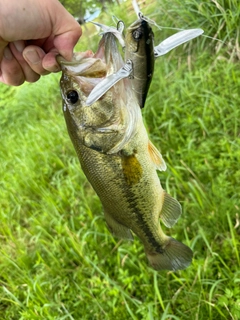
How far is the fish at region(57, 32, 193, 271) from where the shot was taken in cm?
142

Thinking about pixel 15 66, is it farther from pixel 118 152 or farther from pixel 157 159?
pixel 157 159

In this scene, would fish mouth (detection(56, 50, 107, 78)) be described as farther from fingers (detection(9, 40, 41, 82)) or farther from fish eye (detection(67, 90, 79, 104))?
fingers (detection(9, 40, 41, 82))

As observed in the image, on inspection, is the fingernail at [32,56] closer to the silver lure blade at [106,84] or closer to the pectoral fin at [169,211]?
the silver lure blade at [106,84]

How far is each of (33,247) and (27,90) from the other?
4497 millimetres

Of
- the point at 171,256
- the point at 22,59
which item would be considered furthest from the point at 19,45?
the point at 171,256

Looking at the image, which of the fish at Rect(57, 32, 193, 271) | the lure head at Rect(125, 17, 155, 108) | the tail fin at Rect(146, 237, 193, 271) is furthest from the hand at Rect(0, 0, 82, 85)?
the tail fin at Rect(146, 237, 193, 271)

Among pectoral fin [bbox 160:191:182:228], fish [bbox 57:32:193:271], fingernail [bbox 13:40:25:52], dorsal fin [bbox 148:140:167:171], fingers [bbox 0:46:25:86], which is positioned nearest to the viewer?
fish [bbox 57:32:193:271]

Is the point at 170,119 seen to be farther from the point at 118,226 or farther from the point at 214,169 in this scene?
the point at 118,226

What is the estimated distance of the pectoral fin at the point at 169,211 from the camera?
1.82 meters

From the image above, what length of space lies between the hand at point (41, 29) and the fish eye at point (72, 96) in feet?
0.61

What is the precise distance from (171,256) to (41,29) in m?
1.41

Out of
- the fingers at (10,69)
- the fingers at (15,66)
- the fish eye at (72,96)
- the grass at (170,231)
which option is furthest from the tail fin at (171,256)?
the fingers at (10,69)

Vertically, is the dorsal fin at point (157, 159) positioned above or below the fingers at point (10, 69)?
below

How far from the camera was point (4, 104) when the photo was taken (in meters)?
7.18
